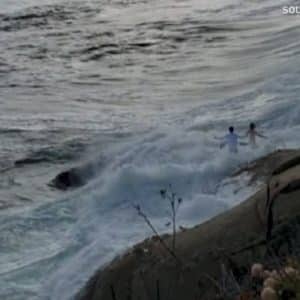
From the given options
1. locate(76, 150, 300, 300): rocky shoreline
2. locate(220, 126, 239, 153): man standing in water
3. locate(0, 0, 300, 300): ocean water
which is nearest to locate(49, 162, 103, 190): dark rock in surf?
locate(0, 0, 300, 300): ocean water

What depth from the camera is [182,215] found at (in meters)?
11.5

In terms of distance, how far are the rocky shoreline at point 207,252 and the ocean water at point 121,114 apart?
1418 mm

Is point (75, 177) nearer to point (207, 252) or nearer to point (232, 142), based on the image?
point (232, 142)

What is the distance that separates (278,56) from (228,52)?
3066mm

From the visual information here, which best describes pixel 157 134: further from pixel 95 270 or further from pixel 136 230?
pixel 95 270

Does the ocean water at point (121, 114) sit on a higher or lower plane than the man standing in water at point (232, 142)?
lower

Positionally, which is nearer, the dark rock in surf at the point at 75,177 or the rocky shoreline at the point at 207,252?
the rocky shoreline at the point at 207,252

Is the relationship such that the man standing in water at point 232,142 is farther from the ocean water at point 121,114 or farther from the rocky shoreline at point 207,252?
the rocky shoreline at point 207,252

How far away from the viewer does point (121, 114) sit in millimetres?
21125

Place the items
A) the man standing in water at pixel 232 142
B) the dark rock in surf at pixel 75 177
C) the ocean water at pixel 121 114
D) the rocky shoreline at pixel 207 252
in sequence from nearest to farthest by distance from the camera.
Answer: the rocky shoreline at pixel 207 252, the ocean water at pixel 121 114, the man standing in water at pixel 232 142, the dark rock in surf at pixel 75 177

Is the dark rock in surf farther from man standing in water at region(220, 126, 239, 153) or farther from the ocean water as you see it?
man standing in water at region(220, 126, 239, 153)

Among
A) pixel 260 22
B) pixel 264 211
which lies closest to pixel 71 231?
pixel 264 211

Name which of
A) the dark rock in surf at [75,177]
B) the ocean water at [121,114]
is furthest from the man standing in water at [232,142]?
the dark rock in surf at [75,177]

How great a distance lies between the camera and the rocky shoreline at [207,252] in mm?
7484
